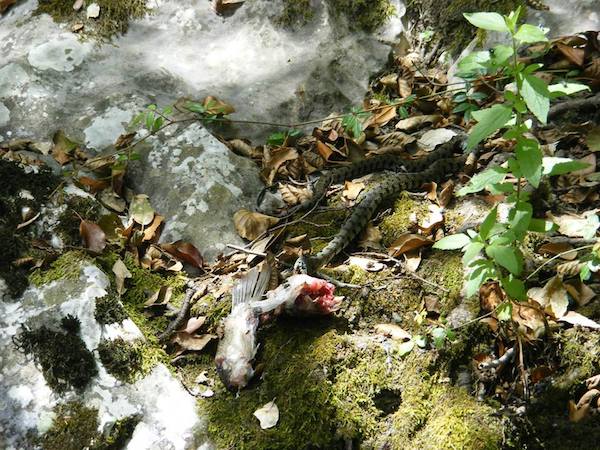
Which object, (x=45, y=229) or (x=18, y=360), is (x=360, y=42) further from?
(x=18, y=360)

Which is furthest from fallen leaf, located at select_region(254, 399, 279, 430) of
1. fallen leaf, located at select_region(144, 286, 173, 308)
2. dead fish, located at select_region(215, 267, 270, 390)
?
fallen leaf, located at select_region(144, 286, 173, 308)

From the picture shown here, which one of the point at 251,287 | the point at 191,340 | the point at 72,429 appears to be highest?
the point at 251,287

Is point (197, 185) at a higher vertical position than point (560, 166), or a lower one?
lower

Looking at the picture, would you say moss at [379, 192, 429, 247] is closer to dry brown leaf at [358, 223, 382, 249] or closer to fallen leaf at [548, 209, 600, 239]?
dry brown leaf at [358, 223, 382, 249]

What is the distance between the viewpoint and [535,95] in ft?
7.72

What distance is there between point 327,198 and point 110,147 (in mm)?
1825

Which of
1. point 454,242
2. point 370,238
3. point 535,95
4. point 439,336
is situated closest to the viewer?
point 535,95

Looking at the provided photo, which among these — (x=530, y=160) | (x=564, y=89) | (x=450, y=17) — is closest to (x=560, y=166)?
(x=530, y=160)

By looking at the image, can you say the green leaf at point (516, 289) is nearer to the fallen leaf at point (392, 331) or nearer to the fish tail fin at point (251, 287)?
the fallen leaf at point (392, 331)

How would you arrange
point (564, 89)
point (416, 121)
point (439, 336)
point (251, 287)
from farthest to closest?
point (416, 121)
point (251, 287)
point (439, 336)
point (564, 89)

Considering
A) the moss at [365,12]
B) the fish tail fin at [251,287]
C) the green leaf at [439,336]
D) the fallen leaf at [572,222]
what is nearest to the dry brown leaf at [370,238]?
the fish tail fin at [251,287]

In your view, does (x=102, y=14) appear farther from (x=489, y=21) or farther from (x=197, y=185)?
(x=489, y=21)

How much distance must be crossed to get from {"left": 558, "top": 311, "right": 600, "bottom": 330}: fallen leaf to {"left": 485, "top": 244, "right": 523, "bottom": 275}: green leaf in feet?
1.91

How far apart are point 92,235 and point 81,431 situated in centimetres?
139
